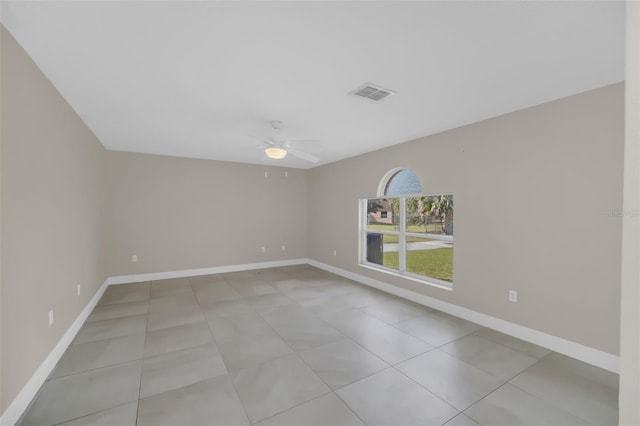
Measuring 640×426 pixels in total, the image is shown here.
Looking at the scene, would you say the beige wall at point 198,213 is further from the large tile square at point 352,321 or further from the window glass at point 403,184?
the large tile square at point 352,321

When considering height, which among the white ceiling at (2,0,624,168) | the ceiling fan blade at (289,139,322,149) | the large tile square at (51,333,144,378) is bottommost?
the large tile square at (51,333,144,378)

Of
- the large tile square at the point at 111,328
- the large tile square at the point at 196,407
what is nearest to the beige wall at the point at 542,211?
the large tile square at the point at 196,407

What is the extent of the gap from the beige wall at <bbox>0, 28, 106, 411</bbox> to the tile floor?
441mm

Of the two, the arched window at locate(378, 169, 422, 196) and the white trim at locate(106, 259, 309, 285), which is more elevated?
the arched window at locate(378, 169, 422, 196)

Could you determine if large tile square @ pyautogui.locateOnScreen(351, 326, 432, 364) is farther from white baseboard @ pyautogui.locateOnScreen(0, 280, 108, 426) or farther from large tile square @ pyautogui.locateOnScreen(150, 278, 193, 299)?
large tile square @ pyautogui.locateOnScreen(150, 278, 193, 299)

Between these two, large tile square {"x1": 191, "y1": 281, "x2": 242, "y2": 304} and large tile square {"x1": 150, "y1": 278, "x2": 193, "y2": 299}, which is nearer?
large tile square {"x1": 191, "y1": 281, "x2": 242, "y2": 304}

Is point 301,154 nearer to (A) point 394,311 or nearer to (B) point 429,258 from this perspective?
(A) point 394,311

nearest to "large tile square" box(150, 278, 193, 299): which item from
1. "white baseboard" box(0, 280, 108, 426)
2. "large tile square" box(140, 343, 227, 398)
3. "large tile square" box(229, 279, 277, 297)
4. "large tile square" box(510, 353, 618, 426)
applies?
"large tile square" box(229, 279, 277, 297)

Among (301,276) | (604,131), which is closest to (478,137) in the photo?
(604,131)

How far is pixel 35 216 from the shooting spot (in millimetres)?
2102

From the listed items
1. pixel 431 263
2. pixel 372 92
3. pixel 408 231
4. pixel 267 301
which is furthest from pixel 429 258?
pixel 372 92

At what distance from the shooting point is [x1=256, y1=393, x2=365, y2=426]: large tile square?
1.80m

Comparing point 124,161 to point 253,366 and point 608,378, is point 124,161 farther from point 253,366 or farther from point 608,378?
point 608,378

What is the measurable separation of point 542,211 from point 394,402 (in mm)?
2485
